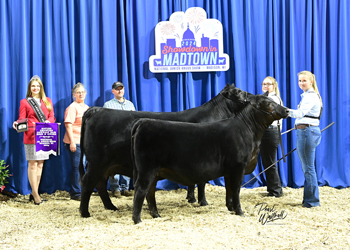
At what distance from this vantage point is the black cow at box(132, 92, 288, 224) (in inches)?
115

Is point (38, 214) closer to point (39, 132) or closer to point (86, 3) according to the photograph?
point (39, 132)

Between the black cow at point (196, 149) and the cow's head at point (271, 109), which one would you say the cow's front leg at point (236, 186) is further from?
the cow's head at point (271, 109)

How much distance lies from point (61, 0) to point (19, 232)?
3.46 meters

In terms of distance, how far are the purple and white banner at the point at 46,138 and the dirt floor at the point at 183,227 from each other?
2.30 ft

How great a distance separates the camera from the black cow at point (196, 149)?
9.55 ft

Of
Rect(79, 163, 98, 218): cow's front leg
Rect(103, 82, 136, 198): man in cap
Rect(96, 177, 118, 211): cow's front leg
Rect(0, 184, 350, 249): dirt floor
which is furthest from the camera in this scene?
Rect(103, 82, 136, 198): man in cap

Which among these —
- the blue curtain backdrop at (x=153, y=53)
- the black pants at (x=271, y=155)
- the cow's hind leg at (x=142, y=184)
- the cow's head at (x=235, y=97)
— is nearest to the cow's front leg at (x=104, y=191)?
the cow's hind leg at (x=142, y=184)

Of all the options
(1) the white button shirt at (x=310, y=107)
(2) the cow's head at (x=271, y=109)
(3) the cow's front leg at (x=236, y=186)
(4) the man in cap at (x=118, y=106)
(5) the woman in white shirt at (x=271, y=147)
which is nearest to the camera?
(3) the cow's front leg at (x=236, y=186)

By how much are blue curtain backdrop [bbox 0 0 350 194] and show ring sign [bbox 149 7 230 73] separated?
129 mm

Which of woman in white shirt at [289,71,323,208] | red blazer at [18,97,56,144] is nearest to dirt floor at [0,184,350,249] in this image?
woman in white shirt at [289,71,323,208]

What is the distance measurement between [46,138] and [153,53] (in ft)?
6.55

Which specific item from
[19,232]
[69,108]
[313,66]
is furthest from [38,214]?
[313,66]

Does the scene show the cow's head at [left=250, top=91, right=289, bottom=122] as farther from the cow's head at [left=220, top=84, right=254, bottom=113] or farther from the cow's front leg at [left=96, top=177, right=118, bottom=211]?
the cow's front leg at [left=96, top=177, right=118, bottom=211]

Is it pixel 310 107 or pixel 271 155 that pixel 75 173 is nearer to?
pixel 271 155
